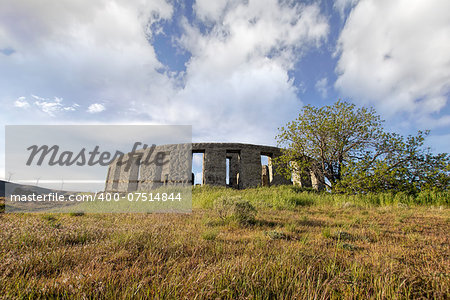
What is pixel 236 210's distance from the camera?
6.00m

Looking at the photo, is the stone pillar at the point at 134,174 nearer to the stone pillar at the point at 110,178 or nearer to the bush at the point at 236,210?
the stone pillar at the point at 110,178

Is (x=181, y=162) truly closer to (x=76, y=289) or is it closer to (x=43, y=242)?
(x=43, y=242)

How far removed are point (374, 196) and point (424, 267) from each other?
968cm

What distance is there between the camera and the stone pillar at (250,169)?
18.5 metres

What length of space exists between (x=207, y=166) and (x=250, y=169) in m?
3.78

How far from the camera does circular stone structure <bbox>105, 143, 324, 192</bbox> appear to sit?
18688mm

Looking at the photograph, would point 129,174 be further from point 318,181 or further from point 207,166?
point 318,181

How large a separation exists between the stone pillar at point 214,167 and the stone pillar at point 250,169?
5.13 feet

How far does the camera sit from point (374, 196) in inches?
435

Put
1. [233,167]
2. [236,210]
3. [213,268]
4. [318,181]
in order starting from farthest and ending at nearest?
[233,167] → [318,181] → [236,210] → [213,268]

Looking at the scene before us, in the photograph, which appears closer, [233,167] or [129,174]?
[233,167]

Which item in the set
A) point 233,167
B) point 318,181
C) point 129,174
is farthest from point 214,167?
point 129,174

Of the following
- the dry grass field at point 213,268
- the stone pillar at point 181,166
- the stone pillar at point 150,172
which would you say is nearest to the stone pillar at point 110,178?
the stone pillar at point 150,172

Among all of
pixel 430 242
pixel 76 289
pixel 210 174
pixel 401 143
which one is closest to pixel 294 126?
pixel 401 143
